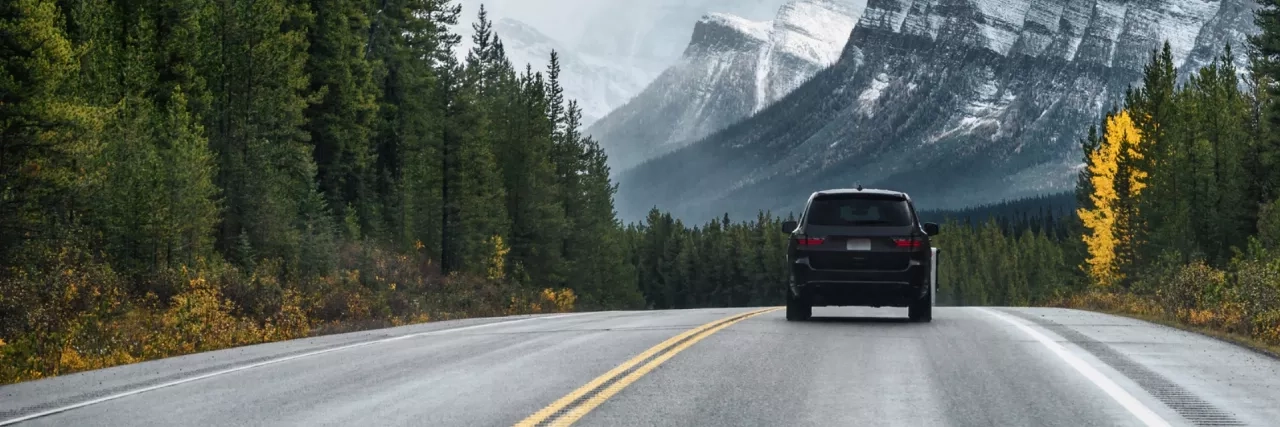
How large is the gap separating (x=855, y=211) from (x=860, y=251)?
0.68m

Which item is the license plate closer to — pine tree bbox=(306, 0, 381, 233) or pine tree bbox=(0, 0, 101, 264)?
pine tree bbox=(0, 0, 101, 264)

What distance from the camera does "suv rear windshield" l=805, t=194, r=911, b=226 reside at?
1756 centimetres

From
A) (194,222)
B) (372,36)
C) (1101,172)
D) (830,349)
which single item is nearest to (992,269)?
(1101,172)

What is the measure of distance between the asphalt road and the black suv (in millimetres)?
1064

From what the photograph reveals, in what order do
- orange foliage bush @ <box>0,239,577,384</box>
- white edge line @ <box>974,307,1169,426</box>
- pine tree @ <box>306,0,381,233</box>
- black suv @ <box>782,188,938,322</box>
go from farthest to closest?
pine tree @ <box>306,0,381,233</box> < black suv @ <box>782,188,938,322</box> < orange foliage bush @ <box>0,239,577,384</box> < white edge line @ <box>974,307,1169,426</box>

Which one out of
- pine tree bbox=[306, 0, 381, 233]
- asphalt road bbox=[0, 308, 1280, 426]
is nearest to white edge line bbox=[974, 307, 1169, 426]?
asphalt road bbox=[0, 308, 1280, 426]

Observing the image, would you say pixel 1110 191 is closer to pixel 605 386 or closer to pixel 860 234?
pixel 860 234

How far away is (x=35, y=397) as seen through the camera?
10.2m

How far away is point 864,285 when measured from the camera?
683 inches

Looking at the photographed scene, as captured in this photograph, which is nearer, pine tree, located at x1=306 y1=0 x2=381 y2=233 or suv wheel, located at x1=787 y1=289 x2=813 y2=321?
suv wheel, located at x1=787 y1=289 x2=813 y2=321

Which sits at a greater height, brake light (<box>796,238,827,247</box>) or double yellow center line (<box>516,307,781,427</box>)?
brake light (<box>796,238,827,247</box>)

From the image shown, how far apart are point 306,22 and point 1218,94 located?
38.6 metres

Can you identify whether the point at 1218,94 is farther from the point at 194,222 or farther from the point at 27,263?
the point at 27,263

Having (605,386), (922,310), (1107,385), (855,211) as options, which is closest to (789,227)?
(855,211)
